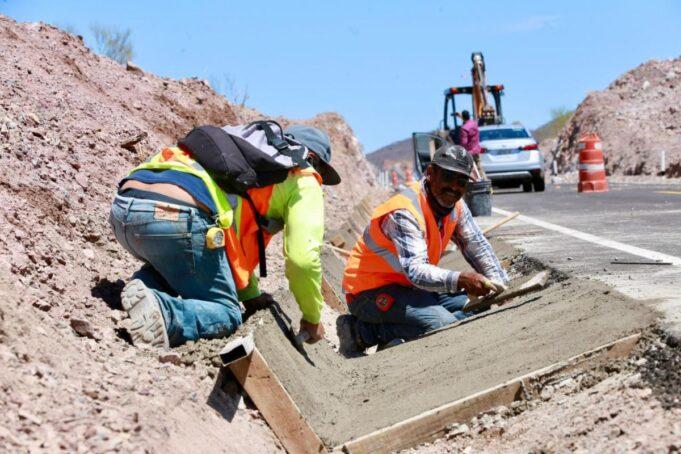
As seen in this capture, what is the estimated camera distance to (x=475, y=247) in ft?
24.9

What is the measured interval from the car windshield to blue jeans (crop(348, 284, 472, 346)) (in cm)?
1909

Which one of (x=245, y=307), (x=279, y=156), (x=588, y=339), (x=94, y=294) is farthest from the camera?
(x=245, y=307)

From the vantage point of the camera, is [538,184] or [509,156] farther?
[538,184]

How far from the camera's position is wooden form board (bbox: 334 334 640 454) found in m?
5.07

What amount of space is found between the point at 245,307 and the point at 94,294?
3.24 ft

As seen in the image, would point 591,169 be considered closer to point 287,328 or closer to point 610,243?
point 610,243

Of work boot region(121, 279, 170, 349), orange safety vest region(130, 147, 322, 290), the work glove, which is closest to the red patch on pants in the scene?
the work glove

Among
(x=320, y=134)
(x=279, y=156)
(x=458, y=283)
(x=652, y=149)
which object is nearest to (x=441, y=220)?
(x=458, y=283)

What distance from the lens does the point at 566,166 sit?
176ft

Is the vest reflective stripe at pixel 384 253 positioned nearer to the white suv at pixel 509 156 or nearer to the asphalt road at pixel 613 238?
the asphalt road at pixel 613 238

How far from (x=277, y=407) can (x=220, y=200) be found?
1346 millimetres

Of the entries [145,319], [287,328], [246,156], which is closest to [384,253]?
[287,328]

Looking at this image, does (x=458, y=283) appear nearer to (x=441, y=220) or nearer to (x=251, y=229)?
(x=441, y=220)

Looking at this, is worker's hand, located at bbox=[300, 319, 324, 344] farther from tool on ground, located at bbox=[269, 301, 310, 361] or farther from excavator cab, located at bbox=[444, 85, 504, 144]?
excavator cab, located at bbox=[444, 85, 504, 144]
